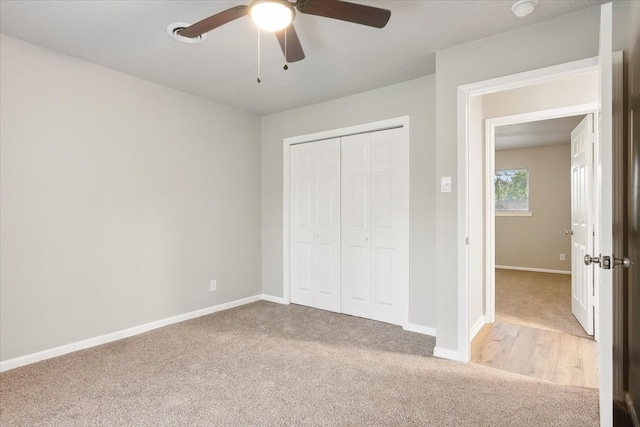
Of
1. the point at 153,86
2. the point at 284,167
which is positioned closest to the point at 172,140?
the point at 153,86

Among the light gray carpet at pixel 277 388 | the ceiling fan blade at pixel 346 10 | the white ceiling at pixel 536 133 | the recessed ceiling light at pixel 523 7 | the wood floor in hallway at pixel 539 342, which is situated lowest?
the wood floor in hallway at pixel 539 342

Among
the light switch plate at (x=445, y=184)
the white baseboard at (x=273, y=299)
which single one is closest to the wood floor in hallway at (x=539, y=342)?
the light switch plate at (x=445, y=184)

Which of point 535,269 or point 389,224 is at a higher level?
point 389,224

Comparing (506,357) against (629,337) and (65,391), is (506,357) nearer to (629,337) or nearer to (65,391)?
(629,337)

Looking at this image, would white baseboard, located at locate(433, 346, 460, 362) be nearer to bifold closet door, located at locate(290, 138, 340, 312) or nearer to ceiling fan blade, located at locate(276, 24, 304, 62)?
bifold closet door, located at locate(290, 138, 340, 312)

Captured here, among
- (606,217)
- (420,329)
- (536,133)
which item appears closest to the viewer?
(606,217)

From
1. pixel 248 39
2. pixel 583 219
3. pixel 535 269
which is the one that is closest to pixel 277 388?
pixel 248 39

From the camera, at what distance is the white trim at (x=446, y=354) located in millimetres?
2645

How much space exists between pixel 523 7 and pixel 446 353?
2.45 m

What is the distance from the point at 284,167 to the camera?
4332mm

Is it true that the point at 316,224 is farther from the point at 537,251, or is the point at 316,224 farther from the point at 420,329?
Result: the point at 537,251

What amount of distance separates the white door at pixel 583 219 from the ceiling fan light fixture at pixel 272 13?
120 inches

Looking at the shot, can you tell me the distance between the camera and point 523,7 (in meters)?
2.09

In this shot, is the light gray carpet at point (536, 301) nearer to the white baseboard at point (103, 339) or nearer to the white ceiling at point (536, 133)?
the white ceiling at point (536, 133)
